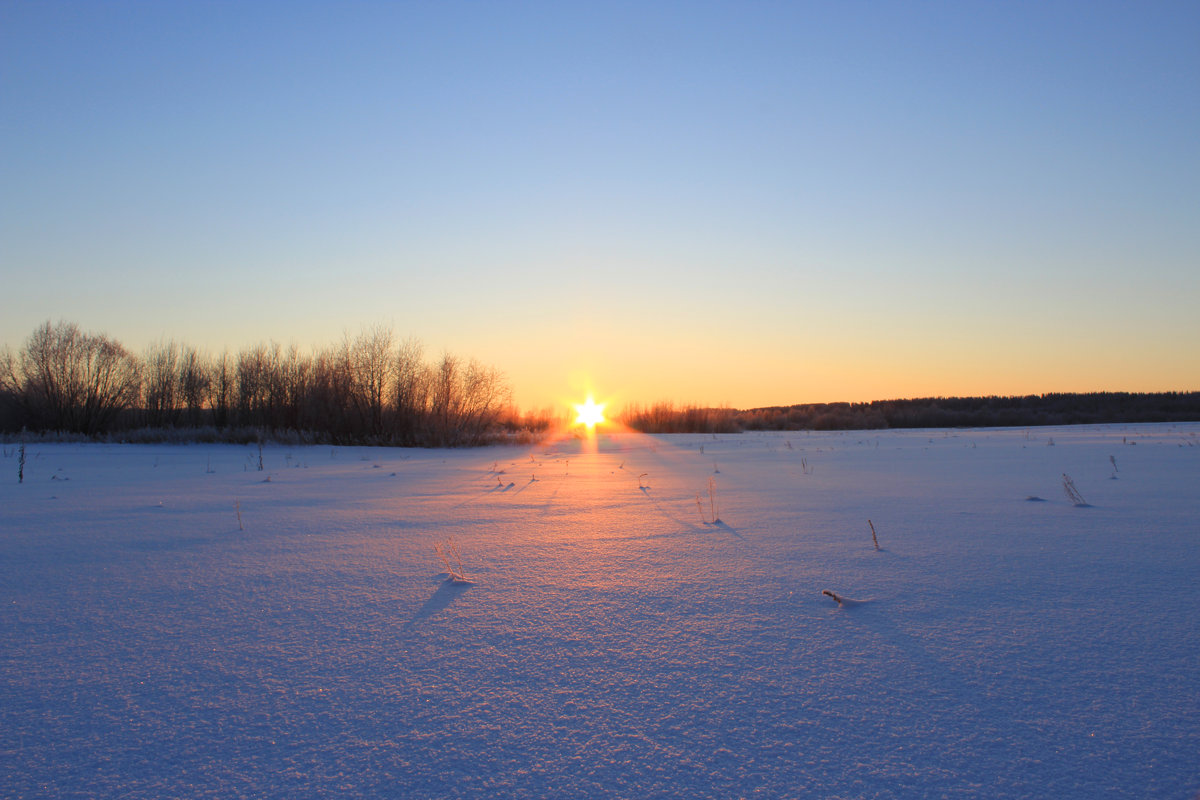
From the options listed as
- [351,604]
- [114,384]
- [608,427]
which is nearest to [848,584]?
[351,604]

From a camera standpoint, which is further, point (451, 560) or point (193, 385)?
point (193, 385)

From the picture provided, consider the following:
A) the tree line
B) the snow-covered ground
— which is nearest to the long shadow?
the snow-covered ground

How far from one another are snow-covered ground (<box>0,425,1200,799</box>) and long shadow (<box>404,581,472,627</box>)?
17mm

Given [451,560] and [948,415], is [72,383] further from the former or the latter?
[948,415]

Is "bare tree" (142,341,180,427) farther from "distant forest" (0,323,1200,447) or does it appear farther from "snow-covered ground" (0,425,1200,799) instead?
"snow-covered ground" (0,425,1200,799)

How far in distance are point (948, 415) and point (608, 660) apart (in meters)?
34.2

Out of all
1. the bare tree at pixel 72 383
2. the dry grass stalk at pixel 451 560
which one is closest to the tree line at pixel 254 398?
the bare tree at pixel 72 383

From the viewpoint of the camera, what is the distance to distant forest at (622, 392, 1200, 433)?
26266mm

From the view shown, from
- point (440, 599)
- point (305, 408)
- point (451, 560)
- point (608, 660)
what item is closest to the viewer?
point (608, 660)

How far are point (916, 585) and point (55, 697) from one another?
250 cm

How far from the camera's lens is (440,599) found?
6.77 feet

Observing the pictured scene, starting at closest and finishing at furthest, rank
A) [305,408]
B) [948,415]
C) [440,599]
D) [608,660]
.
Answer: [608,660], [440,599], [305,408], [948,415]

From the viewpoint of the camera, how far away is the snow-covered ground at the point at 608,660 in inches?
41.3

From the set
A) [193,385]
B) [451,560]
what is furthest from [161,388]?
[451,560]
